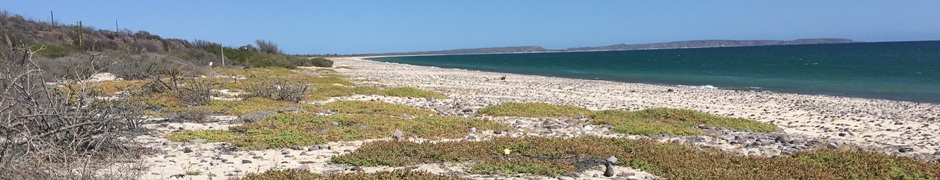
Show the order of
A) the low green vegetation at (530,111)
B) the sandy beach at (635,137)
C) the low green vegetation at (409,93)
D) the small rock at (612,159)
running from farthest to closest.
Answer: the low green vegetation at (409,93), the low green vegetation at (530,111), the small rock at (612,159), the sandy beach at (635,137)

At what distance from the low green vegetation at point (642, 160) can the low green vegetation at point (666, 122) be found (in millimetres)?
2191

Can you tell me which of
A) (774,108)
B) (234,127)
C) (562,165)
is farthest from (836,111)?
(234,127)

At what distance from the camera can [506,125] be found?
469 inches

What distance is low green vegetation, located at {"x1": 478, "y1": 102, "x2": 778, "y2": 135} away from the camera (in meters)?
11.4

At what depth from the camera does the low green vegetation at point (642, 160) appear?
23.4 ft

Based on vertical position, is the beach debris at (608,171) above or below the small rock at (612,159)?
below

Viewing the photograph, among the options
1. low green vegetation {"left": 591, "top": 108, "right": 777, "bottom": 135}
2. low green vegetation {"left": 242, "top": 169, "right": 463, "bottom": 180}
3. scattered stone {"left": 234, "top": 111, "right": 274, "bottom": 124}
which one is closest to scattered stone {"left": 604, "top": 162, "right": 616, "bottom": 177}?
low green vegetation {"left": 242, "top": 169, "right": 463, "bottom": 180}

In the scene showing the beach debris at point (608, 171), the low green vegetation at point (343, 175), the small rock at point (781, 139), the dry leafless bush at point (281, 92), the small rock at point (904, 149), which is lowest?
the small rock at point (904, 149)

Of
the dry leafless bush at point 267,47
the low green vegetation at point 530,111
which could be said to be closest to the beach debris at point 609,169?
the low green vegetation at point 530,111

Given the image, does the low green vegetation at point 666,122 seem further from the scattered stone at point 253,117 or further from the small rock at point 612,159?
the scattered stone at point 253,117

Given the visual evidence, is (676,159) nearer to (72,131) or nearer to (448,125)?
(448,125)

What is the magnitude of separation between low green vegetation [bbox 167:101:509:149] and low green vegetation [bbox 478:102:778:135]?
225 centimetres

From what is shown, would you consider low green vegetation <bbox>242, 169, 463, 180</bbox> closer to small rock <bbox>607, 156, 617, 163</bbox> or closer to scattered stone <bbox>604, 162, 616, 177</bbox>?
scattered stone <bbox>604, 162, 616, 177</bbox>

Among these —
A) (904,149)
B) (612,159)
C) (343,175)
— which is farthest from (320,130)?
(904,149)
